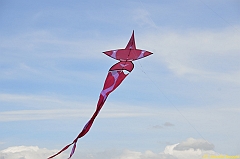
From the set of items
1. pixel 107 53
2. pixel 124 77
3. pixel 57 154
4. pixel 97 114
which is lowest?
pixel 57 154

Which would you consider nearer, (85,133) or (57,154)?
(57,154)

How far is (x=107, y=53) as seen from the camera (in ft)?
96.0

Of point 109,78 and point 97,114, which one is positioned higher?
point 109,78

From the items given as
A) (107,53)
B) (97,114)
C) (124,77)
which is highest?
(107,53)

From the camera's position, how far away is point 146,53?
28.7m

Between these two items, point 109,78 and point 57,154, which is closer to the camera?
point 57,154

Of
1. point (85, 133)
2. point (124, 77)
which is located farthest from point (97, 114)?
point (124, 77)

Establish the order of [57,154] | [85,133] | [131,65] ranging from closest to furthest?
1. [57,154]
2. [85,133]
3. [131,65]

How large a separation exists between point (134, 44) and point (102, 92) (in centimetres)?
436

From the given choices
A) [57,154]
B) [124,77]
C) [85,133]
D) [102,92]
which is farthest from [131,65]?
[57,154]

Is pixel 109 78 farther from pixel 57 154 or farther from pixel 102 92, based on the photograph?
pixel 57 154

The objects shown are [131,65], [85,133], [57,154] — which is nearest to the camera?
[57,154]

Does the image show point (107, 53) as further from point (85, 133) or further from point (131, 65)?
point (85, 133)

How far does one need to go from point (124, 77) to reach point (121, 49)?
6.85ft
